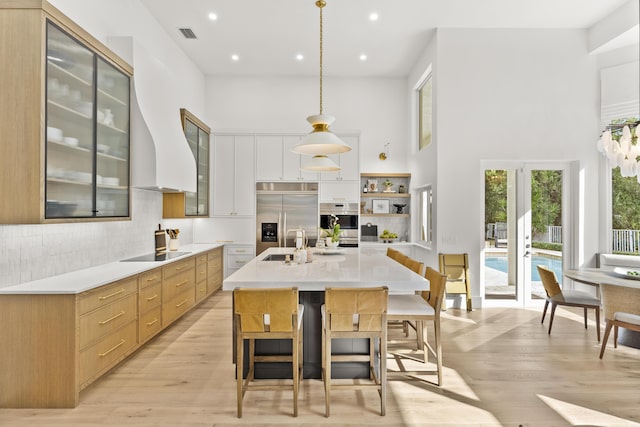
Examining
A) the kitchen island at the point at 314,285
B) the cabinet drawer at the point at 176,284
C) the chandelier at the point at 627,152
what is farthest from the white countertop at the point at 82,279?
the chandelier at the point at 627,152

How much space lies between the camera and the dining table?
3.31 m

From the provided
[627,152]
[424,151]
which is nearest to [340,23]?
[424,151]

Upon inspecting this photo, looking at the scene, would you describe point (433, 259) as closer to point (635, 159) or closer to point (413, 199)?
point (413, 199)

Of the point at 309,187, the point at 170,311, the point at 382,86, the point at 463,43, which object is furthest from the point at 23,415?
the point at 382,86

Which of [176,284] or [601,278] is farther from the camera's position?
[176,284]

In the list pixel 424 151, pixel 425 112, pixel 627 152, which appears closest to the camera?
pixel 627 152

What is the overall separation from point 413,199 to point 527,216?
1.96 m

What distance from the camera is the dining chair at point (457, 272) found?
17.0 feet

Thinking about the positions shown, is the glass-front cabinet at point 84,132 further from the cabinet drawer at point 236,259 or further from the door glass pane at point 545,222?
the door glass pane at point 545,222

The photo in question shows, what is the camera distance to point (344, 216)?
21.9 ft

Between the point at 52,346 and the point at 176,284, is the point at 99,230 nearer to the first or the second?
the point at 176,284

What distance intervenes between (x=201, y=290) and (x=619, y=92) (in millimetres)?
6468

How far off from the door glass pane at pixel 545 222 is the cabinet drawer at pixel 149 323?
502 cm

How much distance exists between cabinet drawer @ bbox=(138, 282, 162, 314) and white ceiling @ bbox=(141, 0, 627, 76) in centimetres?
345
